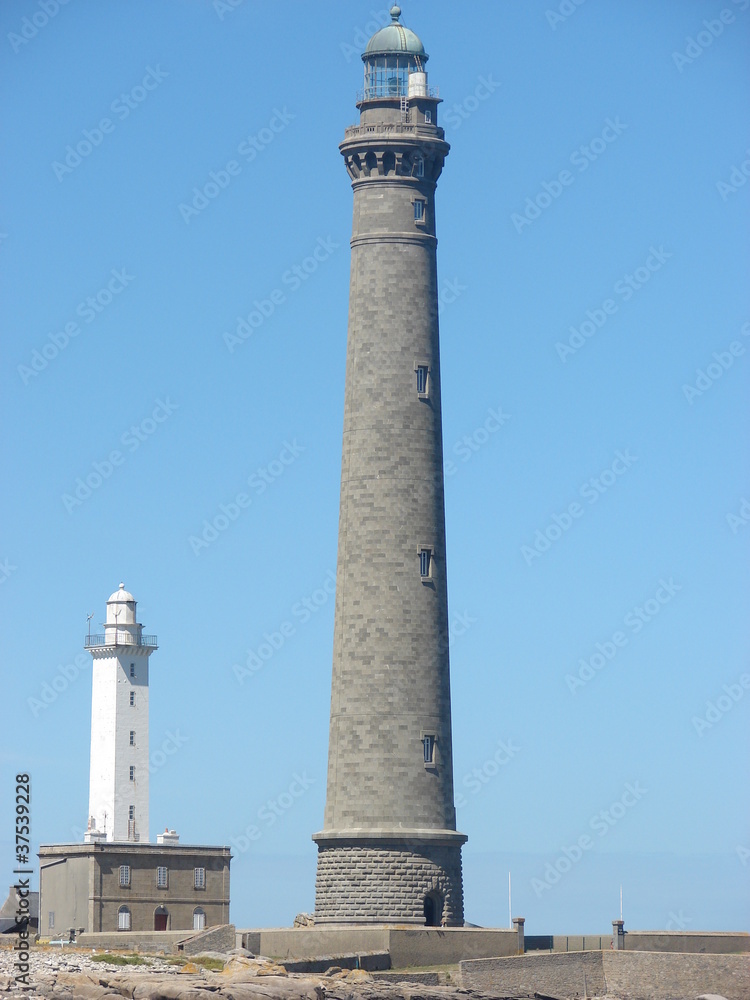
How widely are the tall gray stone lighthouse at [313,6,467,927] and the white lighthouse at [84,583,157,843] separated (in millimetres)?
22771

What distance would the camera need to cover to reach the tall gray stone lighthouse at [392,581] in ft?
186

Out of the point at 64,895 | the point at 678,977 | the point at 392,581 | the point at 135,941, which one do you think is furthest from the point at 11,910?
the point at 678,977

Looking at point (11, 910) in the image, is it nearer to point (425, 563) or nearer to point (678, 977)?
point (425, 563)

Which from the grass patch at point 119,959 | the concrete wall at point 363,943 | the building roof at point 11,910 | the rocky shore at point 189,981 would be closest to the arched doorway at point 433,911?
the concrete wall at point 363,943

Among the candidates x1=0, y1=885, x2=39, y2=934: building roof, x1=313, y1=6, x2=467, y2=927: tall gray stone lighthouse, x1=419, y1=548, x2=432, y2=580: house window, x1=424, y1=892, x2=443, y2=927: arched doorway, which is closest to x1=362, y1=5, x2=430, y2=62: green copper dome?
x1=313, y1=6, x2=467, y2=927: tall gray stone lighthouse

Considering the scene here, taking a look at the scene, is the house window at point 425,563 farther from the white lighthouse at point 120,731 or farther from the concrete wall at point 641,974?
the white lighthouse at point 120,731

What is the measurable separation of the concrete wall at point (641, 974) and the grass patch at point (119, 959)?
971 cm

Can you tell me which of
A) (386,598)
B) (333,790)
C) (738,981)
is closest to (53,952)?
(333,790)

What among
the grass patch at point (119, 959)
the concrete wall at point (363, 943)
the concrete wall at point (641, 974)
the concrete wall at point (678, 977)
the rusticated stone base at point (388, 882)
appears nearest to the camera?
the grass patch at point (119, 959)

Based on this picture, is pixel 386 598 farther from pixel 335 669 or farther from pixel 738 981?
pixel 738 981

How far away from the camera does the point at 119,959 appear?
51125 mm

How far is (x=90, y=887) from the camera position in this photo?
72.6 meters

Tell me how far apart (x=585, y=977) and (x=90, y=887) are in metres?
22.3

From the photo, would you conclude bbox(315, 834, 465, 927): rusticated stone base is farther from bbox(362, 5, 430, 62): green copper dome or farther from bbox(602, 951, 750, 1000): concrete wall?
bbox(362, 5, 430, 62): green copper dome
